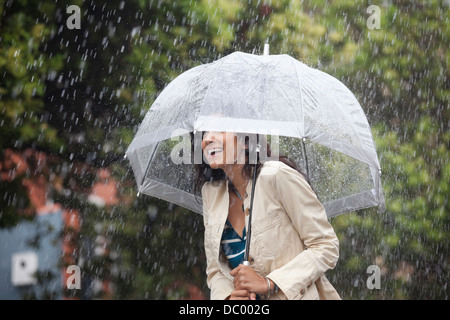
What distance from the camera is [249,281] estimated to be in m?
2.98

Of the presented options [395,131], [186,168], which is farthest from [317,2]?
[186,168]

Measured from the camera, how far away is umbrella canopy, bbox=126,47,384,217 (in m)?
3.13

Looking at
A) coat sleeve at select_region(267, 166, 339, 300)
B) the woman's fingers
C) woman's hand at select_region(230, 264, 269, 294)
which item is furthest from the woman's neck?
the woman's fingers

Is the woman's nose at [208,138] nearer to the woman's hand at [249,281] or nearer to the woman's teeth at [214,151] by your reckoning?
the woman's teeth at [214,151]

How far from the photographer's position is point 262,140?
137 inches

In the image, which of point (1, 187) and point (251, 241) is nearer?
point (251, 241)

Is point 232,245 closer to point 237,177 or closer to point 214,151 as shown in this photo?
point 237,177

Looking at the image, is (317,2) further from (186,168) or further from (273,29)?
(186,168)

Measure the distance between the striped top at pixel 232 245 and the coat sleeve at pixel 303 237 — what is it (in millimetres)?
334

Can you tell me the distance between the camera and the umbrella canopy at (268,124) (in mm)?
3135

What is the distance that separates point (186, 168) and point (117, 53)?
6.28 feet

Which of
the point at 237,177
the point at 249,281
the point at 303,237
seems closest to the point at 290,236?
the point at 303,237

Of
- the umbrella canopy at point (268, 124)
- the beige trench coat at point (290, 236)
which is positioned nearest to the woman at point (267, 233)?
the beige trench coat at point (290, 236)
